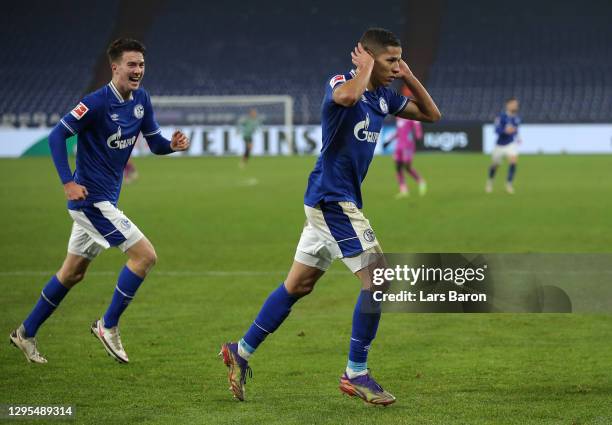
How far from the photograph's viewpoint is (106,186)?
288 inches

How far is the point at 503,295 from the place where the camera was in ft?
17.7

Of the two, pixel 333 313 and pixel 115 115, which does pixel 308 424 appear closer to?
pixel 115 115

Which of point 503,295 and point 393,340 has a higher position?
point 503,295

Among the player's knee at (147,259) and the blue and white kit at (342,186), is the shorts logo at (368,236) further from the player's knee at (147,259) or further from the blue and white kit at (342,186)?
the player's knee at (147,259)

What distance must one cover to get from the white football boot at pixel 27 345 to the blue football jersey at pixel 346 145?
7.79 ft

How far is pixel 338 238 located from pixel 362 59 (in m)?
1.03

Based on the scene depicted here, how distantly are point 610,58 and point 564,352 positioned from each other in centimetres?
4124

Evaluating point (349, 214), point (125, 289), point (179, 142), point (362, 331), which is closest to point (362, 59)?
point (349, 214)

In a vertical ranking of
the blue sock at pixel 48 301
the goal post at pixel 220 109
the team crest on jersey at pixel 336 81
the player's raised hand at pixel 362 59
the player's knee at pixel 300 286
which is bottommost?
the goal post at pixel 220 109

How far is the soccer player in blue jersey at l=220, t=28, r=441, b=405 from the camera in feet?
19.4

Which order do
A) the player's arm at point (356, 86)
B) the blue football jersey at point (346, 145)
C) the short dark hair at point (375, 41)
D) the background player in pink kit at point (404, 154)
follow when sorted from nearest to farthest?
the player's arm at point (356, 86)
the short dark hair at point (375, 41)
the blue football jersey at point (346, 145)
the background player in pink kit at point (404, 154)

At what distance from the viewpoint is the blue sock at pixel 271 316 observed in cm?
624

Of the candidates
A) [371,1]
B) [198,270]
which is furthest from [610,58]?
[198,270]

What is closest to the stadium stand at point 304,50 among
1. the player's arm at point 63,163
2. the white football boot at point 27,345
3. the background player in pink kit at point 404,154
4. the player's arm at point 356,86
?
the background player in pink kit at point 404,154
